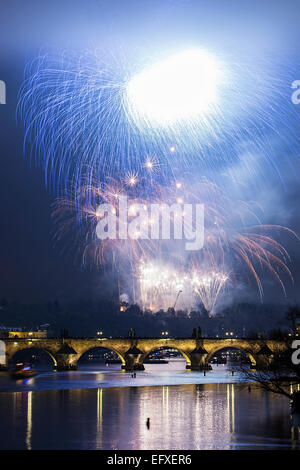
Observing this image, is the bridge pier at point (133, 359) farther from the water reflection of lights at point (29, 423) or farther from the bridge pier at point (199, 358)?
the water reflection of lights at point (29, 423)

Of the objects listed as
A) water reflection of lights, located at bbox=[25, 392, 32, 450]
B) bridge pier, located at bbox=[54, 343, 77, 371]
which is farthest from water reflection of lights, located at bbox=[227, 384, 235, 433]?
bridge pier, located at bbox=[54, 343, 77, 371]

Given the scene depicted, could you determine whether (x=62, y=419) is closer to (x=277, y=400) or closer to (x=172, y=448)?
(x=172, y=448)

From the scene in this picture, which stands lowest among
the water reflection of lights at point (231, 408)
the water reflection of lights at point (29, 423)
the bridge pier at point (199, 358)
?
the water reflection of lights at point (231, 408)

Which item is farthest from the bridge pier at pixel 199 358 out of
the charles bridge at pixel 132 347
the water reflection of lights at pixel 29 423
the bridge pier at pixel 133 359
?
the water reflection of lights at pixel 29 423

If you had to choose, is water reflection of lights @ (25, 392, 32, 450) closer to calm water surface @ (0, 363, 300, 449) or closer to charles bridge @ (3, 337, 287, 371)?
calm water surface @ (0, 363, 300, 449)

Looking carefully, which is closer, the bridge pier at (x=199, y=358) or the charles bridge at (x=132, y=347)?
the charles bridge at (x=132, y=347)

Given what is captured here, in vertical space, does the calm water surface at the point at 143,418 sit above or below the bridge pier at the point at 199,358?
below
